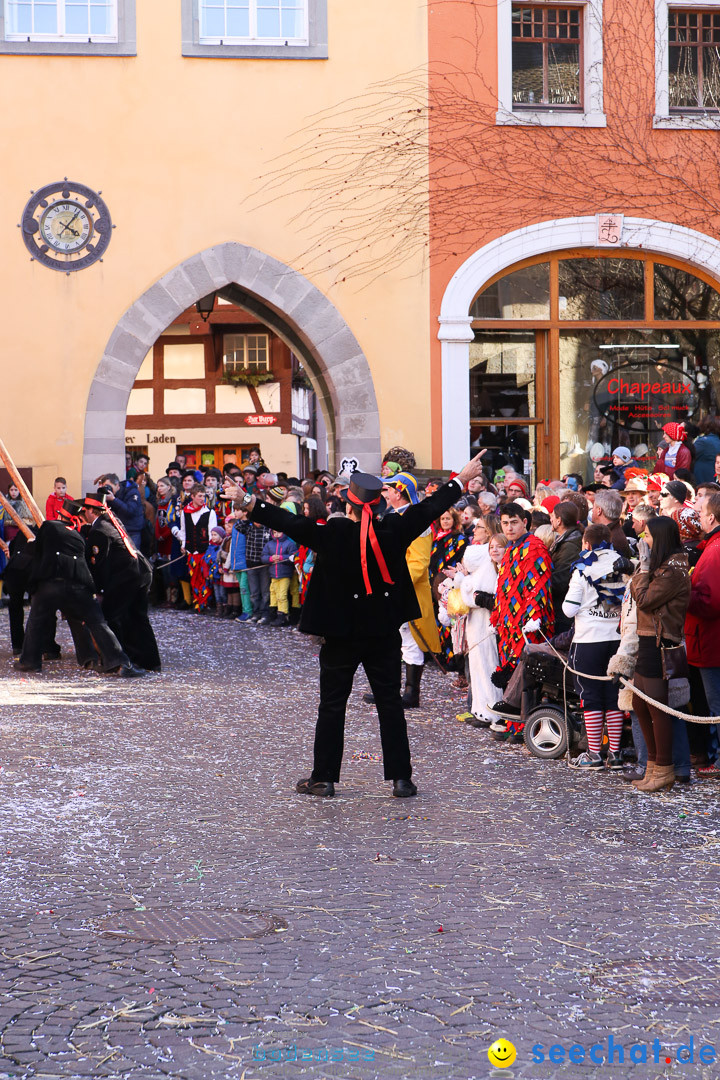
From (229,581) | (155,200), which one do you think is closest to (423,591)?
(229,581)

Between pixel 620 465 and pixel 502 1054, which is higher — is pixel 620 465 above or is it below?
above

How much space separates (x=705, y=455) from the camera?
16359 millimetres

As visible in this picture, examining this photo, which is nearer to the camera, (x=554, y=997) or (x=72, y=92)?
(x=554, y=997)

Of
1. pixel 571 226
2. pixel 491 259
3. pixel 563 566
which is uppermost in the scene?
pixel 571 226

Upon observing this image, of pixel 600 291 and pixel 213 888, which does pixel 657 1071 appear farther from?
pixel 600 291

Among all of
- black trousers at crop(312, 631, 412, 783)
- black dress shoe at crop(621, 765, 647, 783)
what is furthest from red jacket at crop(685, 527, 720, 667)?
black trousers at crop(312, 631, 412, 783)

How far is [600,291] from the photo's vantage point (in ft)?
65.2

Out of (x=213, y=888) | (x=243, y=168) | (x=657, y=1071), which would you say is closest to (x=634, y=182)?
(x=243, y=168)

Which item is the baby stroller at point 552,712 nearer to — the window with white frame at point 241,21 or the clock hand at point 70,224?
the clock hand at point 70,224

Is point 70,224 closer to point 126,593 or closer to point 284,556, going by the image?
point 284,556

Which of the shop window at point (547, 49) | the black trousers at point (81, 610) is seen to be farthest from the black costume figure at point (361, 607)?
the shop window at point (547, 49)

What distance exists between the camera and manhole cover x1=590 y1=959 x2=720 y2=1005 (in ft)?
16.5

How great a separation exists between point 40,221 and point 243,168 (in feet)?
9.01

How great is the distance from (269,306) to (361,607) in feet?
39.6
